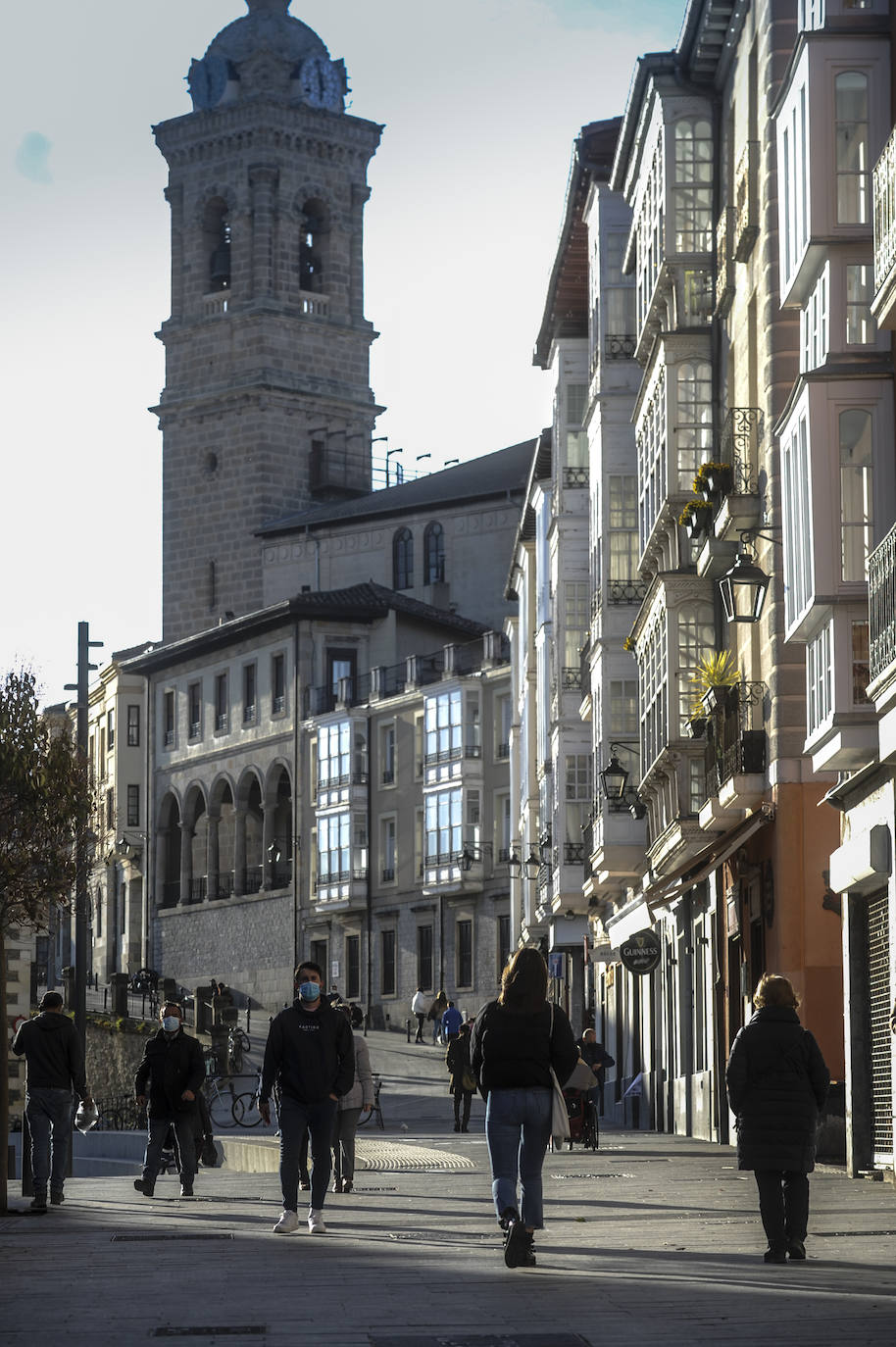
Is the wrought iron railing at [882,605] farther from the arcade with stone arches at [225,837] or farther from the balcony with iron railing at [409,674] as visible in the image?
the arcade with stone arches at [225,837]

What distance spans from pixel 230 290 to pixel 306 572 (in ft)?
44.5

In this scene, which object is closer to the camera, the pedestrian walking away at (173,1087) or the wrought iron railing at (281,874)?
the pedestrian walking away at (173,1087)

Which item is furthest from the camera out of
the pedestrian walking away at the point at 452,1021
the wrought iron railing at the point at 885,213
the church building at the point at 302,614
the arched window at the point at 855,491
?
the church building at the point at 302,614

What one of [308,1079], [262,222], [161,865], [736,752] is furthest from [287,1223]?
[262,222]

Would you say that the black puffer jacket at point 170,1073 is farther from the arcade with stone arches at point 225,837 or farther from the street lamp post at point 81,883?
the arcade with stone arches at point 225,837

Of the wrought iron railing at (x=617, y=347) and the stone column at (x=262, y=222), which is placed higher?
the stone column at (x=262, y=222)

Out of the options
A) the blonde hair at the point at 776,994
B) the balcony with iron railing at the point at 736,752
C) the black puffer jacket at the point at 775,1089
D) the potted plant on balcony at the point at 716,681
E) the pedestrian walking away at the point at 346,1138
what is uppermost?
the potted plant on balcony at the point at 716,681

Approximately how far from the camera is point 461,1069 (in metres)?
33.9

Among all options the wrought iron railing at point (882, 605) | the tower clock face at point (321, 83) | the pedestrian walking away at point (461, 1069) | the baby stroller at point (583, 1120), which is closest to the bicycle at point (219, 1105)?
the pedestrian walking away at point (461, 1069)

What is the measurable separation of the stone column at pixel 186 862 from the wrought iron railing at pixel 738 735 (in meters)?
64.1

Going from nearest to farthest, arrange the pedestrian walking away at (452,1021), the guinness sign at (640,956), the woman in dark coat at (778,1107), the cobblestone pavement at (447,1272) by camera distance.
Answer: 1. the cobblestone pavement at (447,1272)
2. the woman in dark coat at (778,1107)
3. the guinness sign at (640,956)
4. the pedestrian walking away at (452,1021)

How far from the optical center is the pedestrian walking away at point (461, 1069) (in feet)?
107

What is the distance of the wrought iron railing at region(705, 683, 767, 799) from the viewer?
26.4m

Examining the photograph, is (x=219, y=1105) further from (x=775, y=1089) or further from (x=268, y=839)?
(x=268, y=839)
